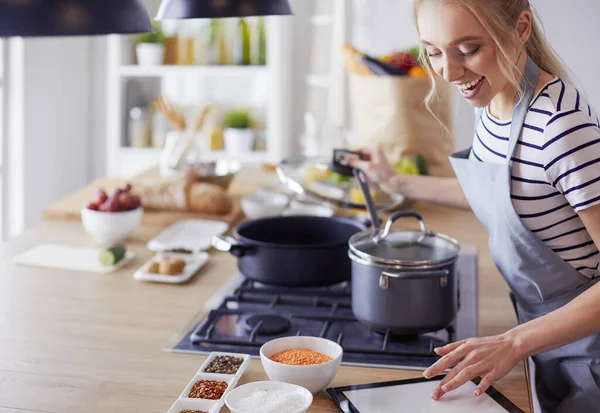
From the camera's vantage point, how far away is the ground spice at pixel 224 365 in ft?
4.44

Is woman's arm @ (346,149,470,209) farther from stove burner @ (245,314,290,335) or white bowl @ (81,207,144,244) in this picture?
white bowl @ (81,207,144,244)

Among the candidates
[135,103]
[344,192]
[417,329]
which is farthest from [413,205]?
[135,103]

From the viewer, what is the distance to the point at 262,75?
4.73 metres

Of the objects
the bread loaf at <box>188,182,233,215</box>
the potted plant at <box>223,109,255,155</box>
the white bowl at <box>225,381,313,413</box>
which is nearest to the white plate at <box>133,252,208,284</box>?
the bread loaf at <box>188,182,233,215</box>

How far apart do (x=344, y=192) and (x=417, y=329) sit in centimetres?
103

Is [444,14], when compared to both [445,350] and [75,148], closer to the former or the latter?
[445,350]

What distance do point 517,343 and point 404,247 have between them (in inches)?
12.8

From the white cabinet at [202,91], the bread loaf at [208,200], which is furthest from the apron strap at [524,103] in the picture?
the white cabinet at [202,91]

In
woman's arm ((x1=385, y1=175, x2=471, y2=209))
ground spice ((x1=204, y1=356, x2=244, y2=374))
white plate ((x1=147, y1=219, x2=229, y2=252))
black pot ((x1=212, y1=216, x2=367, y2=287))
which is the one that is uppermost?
woman's arm ((x1=385, y1=175, x2=471, y2=209))

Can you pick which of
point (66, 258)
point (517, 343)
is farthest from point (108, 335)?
point (517, 343)

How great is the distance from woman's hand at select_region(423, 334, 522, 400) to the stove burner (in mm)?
386

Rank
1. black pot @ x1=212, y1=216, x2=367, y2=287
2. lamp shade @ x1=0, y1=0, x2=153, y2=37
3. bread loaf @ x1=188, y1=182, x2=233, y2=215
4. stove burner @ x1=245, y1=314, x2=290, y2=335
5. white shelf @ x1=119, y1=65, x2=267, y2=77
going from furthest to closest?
white shelf @ x1=119, y1=65, x2=267, y2=77 < bread loaf @ x1=188, y1=182, x2=233, y2=215 < black pot @ x1=212, y1=216, x2=367, y2=287 < stove burner @ x1=245, y1=314, x2=290, y2=335 < lamp shade @ x1=0, y1=0, x2=153, y2=37

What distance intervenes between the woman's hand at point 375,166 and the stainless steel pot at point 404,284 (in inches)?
17.9

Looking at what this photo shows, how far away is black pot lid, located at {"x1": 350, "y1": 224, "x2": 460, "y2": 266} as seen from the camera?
1.47 meters
